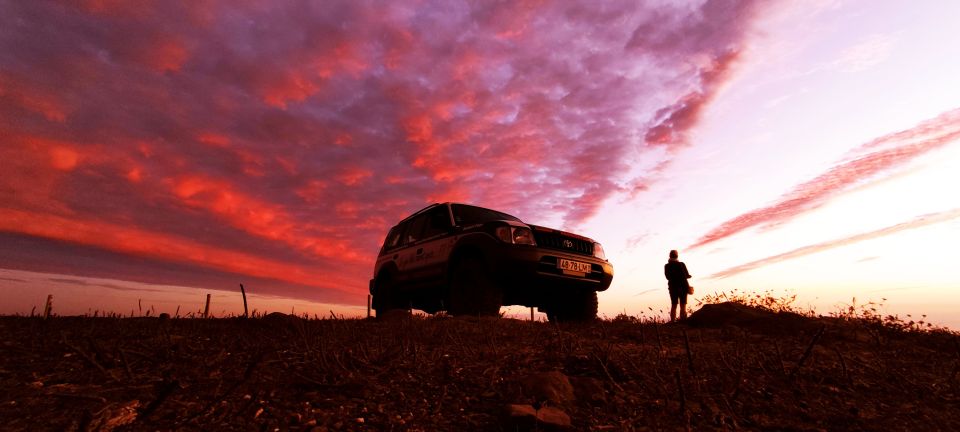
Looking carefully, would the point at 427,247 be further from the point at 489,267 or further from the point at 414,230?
the point at 489,267

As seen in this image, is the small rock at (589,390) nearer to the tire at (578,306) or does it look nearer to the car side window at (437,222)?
the car side window at (437,222)

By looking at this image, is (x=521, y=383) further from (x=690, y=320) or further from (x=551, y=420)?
(x=690, y=320)

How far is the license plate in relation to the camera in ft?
22.0

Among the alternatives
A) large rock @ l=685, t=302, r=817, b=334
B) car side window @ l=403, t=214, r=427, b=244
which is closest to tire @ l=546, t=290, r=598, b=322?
large rock @ l=685, t=302, r=817, b=334

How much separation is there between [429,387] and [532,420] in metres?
0.77

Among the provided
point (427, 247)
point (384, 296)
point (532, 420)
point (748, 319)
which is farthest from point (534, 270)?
point (532, 420)

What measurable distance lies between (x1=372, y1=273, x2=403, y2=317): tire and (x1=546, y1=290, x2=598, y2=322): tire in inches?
120

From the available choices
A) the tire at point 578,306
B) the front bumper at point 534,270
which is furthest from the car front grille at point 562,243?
the tire at point 578,306

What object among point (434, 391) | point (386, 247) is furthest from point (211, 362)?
point (386, 247)

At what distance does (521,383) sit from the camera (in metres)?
2.77

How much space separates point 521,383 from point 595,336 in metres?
2.92

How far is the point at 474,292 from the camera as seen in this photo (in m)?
6.89

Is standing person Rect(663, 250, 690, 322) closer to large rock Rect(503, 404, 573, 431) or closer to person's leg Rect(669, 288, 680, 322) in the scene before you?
person's leg Rect(669, 288, 680, 322)

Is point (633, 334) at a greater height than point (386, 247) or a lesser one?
lesser
